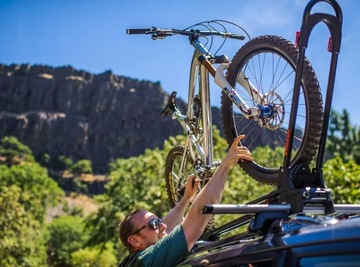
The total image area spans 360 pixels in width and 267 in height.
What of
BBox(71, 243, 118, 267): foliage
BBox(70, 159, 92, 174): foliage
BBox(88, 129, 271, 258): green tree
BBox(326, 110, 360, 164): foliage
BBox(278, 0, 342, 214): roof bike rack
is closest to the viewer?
BBox(278, 0, 342, 214): roof bike rack

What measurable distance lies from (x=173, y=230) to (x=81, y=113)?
6550 inches

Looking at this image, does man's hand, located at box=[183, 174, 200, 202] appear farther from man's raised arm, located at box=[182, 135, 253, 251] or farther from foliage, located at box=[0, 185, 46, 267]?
foliage, located at box=[0, 185, 46, 267]

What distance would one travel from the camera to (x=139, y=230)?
361cm

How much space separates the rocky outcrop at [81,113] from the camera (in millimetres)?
158125

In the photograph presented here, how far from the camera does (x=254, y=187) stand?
83.1ft

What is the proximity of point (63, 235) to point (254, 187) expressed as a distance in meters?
62.0

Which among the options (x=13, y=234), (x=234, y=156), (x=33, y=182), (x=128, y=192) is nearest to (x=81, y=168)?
(x=33, y=182)

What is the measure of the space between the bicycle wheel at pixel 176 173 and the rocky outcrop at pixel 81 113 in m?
150

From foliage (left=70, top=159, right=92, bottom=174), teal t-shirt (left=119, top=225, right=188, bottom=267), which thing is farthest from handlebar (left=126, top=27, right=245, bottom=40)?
foliage (left=70, top=159, right=92, bottom=174)

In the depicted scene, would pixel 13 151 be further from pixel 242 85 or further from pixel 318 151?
pixel 318 151

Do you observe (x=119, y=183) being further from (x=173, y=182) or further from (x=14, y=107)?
(x=14, y=107)

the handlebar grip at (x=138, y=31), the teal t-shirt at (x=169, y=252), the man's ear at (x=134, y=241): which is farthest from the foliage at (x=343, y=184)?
the teal t-shirt at (x=169, y=252)

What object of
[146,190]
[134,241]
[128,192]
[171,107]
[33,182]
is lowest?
[33,182]

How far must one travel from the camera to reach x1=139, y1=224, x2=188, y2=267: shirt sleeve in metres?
3.14
